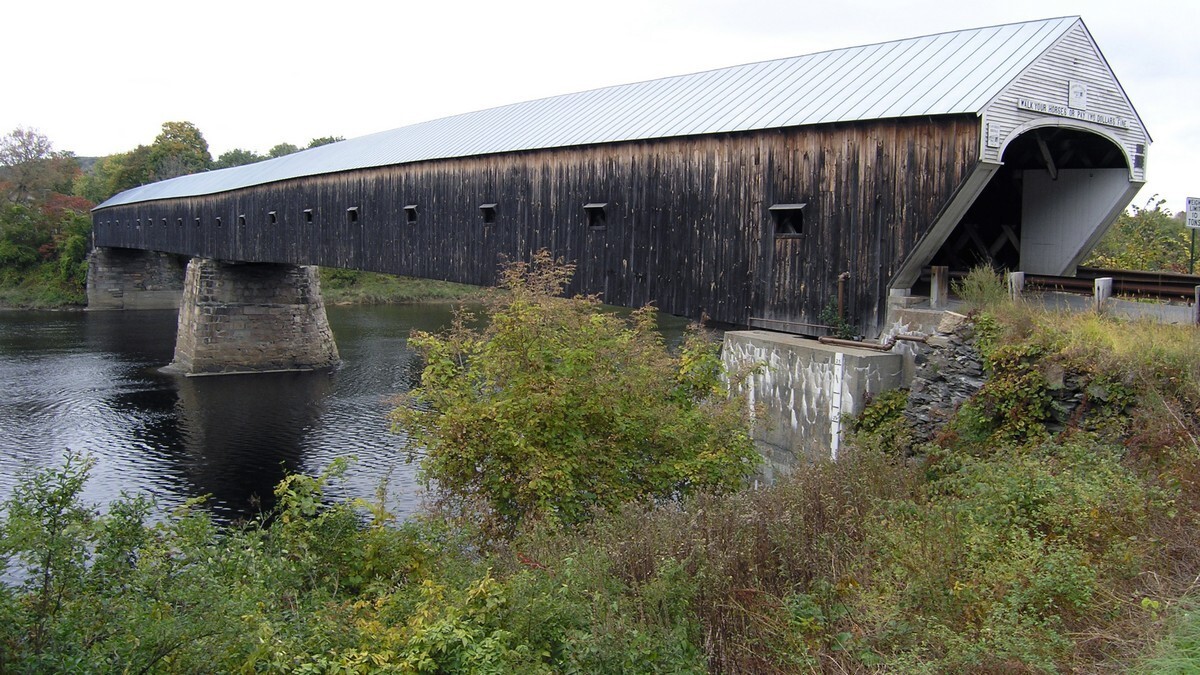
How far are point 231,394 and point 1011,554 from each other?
2296 centimetres

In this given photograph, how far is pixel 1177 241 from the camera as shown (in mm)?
16562

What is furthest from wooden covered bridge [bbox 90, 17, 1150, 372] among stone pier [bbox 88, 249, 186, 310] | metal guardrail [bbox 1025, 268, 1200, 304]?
stone pier [bbox 88, 249, 186, 310]

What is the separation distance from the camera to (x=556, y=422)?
25.0 feet

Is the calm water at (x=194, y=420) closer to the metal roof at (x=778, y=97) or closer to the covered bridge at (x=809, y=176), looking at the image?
the covered bridge at (x=809, y=176)

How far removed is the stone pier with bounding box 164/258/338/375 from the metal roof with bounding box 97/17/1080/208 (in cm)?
1086

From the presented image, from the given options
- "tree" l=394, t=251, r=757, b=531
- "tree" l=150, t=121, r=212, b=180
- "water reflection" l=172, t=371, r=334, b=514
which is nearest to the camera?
"tree" l=394, t=251, r=757, b=531

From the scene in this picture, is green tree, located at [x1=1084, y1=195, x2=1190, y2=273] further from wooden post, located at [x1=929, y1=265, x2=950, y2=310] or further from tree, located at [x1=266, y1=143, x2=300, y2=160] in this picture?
tree, located at [x1=266, y1=143, x2=300, y2=160]

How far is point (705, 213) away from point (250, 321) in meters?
20.9

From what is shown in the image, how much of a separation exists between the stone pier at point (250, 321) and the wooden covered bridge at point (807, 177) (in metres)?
12.9

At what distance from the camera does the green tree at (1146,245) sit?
14531 millimetres

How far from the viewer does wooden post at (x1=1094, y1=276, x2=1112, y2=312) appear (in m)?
7.93

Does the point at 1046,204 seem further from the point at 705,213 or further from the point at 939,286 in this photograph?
the point at 705,213

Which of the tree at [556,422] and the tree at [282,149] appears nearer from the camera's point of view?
the tree at [556,422]

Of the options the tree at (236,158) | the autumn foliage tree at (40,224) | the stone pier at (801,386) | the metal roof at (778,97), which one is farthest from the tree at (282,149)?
the stone pier at (801,386)
